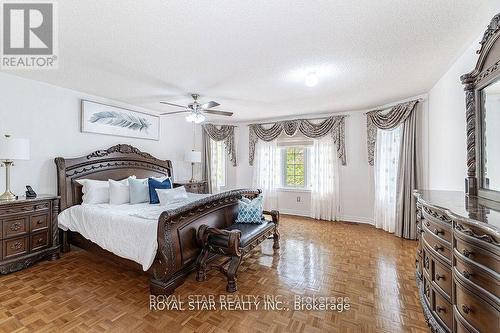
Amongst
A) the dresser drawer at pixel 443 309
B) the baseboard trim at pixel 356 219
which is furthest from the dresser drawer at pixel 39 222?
the baseboard trim at pixel 356 219

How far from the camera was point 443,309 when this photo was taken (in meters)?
1.63

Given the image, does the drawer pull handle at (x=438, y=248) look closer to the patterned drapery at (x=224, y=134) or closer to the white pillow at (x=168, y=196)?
the white pillow at (x=168, y=196)

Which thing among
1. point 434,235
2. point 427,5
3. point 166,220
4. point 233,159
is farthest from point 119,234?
point 233,159

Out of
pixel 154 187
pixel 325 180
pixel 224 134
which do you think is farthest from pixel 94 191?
pixel 325 180

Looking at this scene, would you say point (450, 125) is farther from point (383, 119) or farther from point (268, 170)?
point (268, 170)

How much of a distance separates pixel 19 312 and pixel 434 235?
350cm

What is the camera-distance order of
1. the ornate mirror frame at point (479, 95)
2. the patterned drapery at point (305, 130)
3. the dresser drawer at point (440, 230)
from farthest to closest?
the patterned drapery at point (305, 130)
the ornate mirror frame at point (479, 95)
the dresser drawer at point (440, 230)

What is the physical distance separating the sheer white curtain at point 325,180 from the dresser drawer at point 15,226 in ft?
16.4

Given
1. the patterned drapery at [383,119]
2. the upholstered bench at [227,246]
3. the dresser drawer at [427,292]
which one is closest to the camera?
the dresser drawer at [427,292]

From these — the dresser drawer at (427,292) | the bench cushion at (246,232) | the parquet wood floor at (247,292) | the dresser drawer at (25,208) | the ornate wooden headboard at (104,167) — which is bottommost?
the parquet wood floor at (247,292)

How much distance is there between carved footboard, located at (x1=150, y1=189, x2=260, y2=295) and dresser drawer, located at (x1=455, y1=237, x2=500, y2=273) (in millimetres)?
2194

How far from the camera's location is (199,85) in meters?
3.52

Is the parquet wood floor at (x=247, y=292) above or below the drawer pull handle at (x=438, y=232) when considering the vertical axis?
below

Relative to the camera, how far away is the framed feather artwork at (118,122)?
4012 mm
